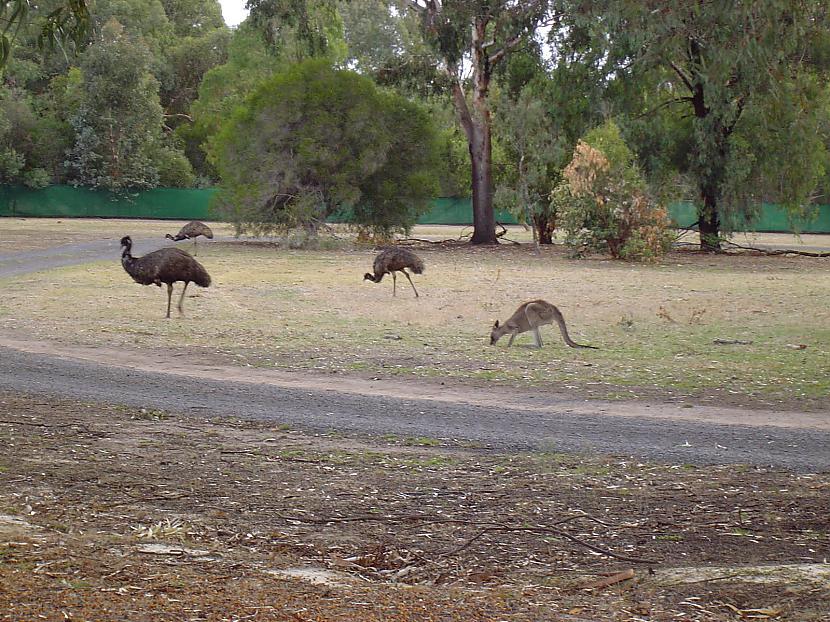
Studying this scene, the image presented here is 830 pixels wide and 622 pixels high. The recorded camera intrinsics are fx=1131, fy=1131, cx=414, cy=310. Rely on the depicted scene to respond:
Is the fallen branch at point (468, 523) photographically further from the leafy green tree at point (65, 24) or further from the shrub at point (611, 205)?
the shrub at point (611, 205)

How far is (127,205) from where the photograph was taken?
2849 inches

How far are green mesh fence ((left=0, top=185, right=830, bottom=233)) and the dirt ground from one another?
60.9 m

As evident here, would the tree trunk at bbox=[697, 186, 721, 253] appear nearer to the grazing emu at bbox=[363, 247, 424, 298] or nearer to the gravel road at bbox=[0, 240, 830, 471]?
the grazing emu at bbox=[363, 247, 424, 298]

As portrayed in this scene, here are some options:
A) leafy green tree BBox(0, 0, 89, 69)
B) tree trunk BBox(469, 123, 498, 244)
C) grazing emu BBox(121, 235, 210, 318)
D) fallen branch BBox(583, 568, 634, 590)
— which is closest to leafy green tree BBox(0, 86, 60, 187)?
tree trunk BBox(469, 123, 498, 244)

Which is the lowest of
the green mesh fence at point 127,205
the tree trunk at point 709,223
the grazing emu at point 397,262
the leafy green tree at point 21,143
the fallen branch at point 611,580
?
the fallen branch at point 611,580

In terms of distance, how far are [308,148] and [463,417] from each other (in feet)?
96.5

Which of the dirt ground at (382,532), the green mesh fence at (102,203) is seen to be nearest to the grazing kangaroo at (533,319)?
the dirt ground at (382,532)

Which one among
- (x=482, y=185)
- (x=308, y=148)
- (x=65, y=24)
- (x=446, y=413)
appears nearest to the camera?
(x=65, y=24)

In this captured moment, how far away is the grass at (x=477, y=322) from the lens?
45.9ft

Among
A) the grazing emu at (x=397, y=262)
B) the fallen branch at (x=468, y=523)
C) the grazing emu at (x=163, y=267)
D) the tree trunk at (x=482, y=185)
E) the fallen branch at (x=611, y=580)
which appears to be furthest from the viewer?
the tree trunk at (x=482, y=185)

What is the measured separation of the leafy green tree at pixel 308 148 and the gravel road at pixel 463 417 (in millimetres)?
26497

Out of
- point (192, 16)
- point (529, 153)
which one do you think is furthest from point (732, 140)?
point (192, 16)

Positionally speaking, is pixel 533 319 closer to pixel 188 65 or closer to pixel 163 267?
pixel 163 267

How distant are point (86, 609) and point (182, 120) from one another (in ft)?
281
